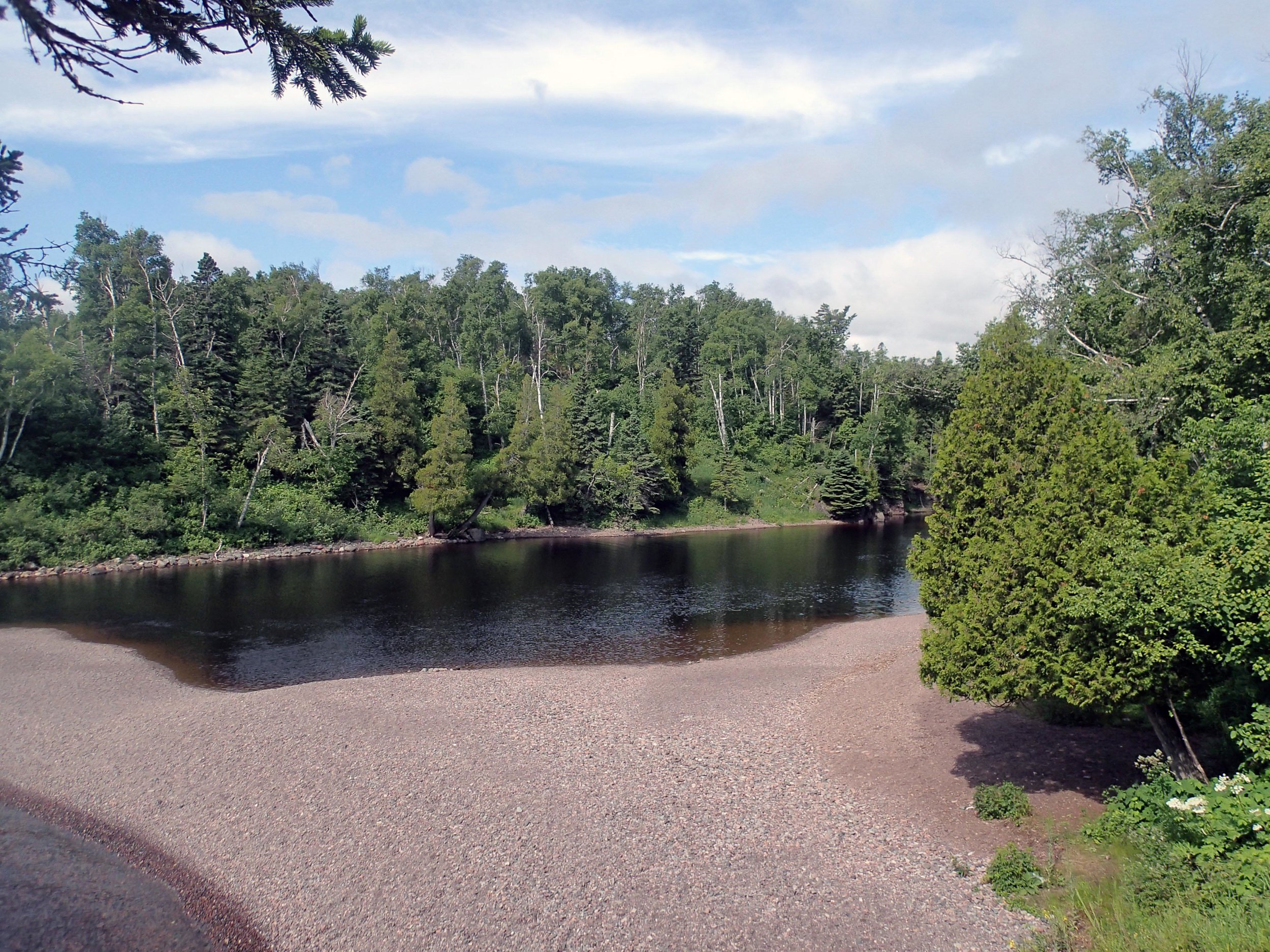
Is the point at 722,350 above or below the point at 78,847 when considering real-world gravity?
above

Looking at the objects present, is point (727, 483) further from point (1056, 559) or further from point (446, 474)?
point (1056, 559)

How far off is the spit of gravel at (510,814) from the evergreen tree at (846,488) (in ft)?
178

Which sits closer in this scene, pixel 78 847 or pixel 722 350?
pixel 78 847

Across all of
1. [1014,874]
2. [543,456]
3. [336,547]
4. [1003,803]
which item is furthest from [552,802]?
[543,456]

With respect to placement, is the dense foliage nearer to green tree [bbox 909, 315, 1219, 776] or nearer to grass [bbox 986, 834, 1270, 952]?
green tree [bbox 909, 315, 1219, 776]

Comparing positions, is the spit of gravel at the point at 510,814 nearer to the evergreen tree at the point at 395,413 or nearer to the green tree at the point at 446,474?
the green tree at the point at 446,474

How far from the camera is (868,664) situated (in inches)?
953

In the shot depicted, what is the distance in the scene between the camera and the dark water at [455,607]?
27.5 m

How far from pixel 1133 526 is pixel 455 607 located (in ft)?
99.7

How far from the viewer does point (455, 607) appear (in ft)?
117

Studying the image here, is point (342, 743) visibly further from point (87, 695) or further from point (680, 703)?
point (87, 695)

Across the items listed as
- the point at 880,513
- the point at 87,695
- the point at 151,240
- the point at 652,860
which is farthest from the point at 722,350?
the point at 652,860

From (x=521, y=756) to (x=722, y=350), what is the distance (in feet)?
256

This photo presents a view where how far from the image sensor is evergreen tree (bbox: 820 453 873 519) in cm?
7394
